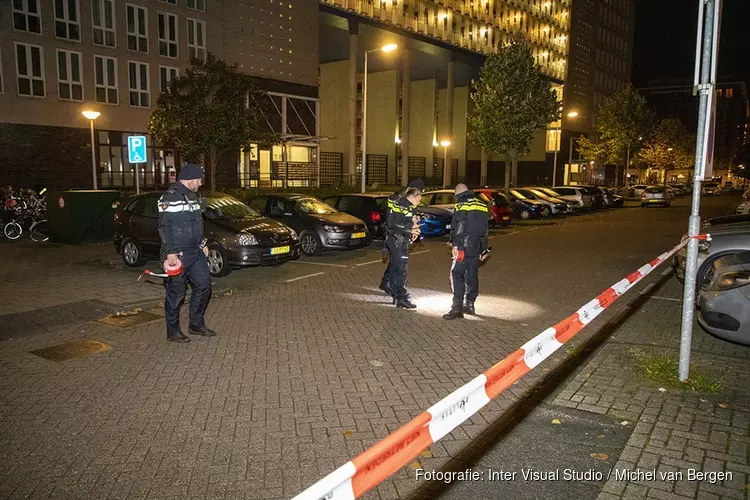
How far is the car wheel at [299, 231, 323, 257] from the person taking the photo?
45.3ft

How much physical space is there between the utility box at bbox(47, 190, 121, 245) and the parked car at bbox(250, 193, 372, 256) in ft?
14.1

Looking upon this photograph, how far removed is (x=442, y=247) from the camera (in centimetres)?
1630

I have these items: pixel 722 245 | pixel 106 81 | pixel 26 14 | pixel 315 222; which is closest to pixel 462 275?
pixel 722 245

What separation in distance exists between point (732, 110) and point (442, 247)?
484ft

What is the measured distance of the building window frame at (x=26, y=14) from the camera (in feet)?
80.3

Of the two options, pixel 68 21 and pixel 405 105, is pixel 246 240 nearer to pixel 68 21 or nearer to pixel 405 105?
pixel 68 21

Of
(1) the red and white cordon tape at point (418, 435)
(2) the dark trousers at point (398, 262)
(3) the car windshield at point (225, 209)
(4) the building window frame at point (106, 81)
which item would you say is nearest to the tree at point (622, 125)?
(4) the building window frame at point (106, 81)

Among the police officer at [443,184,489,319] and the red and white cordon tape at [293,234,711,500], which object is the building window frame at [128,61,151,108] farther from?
the red and white cordon tape at [293,234,711,500]

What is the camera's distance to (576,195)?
31.6m

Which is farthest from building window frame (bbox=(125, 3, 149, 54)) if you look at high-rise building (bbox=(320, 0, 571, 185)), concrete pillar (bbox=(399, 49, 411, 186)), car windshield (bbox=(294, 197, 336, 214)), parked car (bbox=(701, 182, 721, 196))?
parked car (bbox=(701, 182, 721, 196))

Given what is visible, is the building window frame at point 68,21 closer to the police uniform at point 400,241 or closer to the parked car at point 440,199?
the parked car at point 440,199

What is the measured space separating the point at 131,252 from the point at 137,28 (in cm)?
2157

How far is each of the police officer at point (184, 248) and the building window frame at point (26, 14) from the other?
24.3 m

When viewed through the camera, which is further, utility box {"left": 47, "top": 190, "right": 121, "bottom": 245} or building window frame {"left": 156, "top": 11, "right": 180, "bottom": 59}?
building window frame {"left": 156, "top": 11, "right": 180, "bottom": 59}
